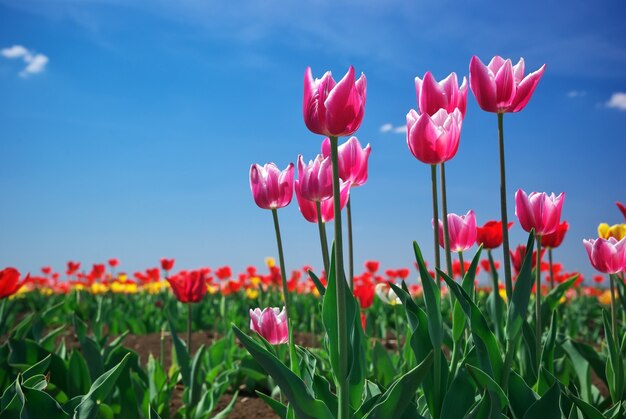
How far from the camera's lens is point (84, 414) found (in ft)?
6.21

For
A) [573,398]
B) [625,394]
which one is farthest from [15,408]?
[625,394]

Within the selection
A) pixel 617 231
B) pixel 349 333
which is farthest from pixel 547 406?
pixel 617 231

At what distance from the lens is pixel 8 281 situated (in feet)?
10.4

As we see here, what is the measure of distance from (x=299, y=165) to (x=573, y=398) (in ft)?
3.76

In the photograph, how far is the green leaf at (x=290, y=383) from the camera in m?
1.40

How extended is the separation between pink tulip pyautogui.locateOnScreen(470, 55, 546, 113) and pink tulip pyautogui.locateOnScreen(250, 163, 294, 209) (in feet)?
2.13

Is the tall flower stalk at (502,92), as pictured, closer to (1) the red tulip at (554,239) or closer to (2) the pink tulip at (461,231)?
(2) the pink tulip at (461,231)

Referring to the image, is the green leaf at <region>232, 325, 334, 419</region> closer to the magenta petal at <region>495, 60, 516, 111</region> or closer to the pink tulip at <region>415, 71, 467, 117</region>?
the pink tulip at <region>415, 71, 467, 117</region>

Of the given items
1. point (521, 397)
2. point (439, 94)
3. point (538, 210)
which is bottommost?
point (521, 397)

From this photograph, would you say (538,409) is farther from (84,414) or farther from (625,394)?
(84,414)

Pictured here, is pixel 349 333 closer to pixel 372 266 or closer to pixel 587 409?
pixel 587 409

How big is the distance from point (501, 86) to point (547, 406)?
975 millimetres

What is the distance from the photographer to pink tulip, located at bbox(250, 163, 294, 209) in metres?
1.82

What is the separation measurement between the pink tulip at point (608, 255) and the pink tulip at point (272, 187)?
1325 millimetres
